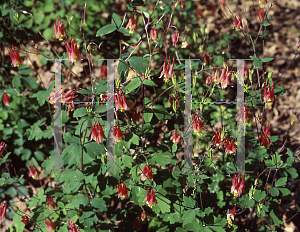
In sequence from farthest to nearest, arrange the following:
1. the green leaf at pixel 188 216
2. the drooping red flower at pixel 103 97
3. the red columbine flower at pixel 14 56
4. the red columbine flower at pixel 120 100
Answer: the red columbine flower at pixel 14 56 → the green leaf at pixel 188 216 → the drooping red flower at pixel 103 97 → the red columbine flower at pixel 120 100

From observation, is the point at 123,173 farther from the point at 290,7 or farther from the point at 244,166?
the point at 290,7

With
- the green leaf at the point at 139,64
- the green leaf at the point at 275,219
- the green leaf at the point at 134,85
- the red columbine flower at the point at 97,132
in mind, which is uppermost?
the green leaf at the point at 139,64

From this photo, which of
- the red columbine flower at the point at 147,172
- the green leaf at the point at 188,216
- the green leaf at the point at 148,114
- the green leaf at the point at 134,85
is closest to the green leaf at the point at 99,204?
the red columbine flower at the point at 147,172

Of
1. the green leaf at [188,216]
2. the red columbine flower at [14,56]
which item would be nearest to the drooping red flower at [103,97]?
the red columbine flower at [14,56]

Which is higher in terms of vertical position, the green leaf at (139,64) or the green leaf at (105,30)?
the green leaf at (105,30)

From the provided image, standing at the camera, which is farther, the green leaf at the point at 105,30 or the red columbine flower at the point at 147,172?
the red columbine flower at the point at 147,172

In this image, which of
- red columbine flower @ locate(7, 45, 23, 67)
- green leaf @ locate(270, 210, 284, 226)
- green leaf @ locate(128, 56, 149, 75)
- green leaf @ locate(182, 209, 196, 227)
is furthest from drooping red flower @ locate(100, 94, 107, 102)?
green leaf @ locate(270, 210, 284, 226)

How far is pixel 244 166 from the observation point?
6.55 feet

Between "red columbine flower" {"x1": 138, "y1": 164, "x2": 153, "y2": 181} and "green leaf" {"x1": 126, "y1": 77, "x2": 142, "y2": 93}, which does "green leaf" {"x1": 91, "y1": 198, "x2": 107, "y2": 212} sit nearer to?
"red columbine flower" {"x1": 138, "y1": 164, "x2": 153, "y2": 181}

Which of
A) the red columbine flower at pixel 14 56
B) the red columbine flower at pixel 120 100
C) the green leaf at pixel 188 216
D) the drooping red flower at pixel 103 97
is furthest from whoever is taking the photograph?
the red columbine flower at pixel 14 56

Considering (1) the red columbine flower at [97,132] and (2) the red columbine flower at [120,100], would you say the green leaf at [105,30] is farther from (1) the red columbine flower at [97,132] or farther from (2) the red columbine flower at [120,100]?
(1) the red columbine flower at [97,132]

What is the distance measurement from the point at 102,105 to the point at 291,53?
2674mm

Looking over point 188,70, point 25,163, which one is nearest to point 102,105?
point 188,70

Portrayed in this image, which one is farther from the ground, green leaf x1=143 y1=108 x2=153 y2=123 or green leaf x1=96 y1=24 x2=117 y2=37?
green leaf x1=96 y1=24 x2=117 y2=37
